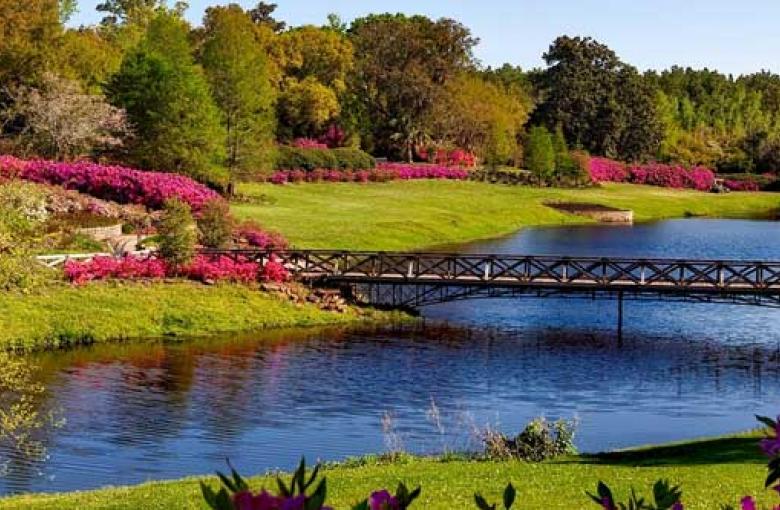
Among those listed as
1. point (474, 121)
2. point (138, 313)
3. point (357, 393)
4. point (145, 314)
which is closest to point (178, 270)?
point (145, 314)

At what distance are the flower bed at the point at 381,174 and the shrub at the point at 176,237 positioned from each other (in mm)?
45452

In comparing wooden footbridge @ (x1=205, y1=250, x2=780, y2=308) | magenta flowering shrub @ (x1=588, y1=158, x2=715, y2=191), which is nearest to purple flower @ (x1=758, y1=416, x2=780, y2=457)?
wooden footbridge @ (x1=205, y1=250, x2=780, y2=308)

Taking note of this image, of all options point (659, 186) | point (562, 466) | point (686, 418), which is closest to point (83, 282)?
point (686, 418)

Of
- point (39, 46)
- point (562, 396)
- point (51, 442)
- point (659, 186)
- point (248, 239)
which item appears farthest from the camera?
point (659, 186)

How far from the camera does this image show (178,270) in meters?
47.7

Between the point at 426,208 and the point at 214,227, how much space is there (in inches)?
1598

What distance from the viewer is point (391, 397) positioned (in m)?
33.6

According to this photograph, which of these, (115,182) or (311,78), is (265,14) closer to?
(311,78)

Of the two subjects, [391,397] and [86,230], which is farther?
[86,230]

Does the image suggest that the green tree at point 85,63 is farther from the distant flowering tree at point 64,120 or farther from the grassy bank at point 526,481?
the grassy bank at point 526,481

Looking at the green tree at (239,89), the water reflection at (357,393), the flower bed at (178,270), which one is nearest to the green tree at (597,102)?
the green tree at (239,89)

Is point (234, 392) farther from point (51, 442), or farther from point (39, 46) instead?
point (39, 46)

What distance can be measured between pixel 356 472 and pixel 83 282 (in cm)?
2567

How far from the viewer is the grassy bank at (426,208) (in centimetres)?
7311
